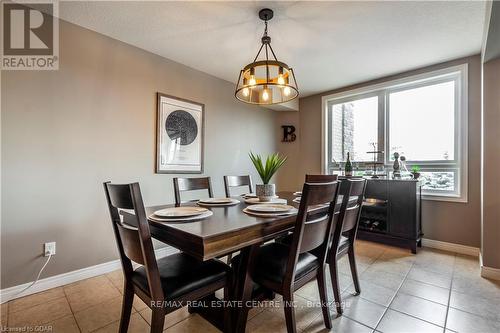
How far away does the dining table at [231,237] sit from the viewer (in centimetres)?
100

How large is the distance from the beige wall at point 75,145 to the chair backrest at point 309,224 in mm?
2011

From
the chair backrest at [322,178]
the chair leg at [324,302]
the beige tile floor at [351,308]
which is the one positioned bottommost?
the beige tile floor at [351,308]

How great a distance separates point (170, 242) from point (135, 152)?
178cm

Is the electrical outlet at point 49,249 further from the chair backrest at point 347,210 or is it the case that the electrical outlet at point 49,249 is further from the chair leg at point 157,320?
the chair backrest at point 347,210

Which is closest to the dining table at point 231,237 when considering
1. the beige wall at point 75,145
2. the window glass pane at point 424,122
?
the beige wall at point 75,145

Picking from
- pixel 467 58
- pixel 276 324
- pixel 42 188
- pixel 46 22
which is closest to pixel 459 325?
pixel 276 324

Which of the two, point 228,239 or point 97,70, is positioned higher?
point 97,70

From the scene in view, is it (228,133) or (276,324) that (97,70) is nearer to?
(228,133)

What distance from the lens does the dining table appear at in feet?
3.27

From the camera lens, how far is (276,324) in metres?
1.57

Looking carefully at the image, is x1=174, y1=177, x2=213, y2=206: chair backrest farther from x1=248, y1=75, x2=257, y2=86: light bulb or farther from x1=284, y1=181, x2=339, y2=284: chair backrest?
x1=284, y1=181, x2=339, y2=284: chair backrest

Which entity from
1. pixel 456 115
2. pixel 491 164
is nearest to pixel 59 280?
pixel 491 164

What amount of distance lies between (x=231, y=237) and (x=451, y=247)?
3.25m

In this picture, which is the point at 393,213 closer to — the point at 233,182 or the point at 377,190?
the point at 377,190
